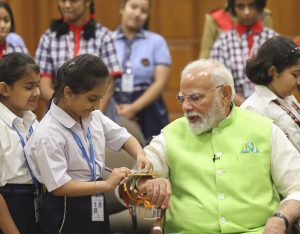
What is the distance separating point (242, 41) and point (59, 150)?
246cm

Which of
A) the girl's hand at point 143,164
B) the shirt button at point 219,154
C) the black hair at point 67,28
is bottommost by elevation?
the shirt button at point 219,154

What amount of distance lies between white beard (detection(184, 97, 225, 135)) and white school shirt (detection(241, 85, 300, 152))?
1.52 ft

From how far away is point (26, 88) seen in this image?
10.7 ft

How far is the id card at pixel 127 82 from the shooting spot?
540 cm

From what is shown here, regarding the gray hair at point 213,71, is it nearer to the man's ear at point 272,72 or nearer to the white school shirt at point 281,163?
the white school shirt at point 281,163

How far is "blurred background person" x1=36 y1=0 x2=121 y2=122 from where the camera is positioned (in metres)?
5.05

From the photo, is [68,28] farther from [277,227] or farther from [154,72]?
[277,227]

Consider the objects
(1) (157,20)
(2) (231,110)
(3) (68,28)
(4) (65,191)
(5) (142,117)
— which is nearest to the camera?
(4) (65,191)

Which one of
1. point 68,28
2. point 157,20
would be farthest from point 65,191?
point 157,20

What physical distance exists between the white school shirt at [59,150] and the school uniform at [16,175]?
0.05 m

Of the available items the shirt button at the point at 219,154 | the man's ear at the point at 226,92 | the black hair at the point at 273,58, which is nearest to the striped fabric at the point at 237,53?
the black hair at the point at 273,58

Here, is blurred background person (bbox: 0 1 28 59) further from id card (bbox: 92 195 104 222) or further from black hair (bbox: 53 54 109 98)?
id card (bbox: 92 195 104 222)

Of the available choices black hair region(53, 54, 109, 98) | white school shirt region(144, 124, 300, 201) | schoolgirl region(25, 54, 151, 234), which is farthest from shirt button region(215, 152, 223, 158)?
black hair region(53, 54, 109, 98)

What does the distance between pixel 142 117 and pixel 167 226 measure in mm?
2146
